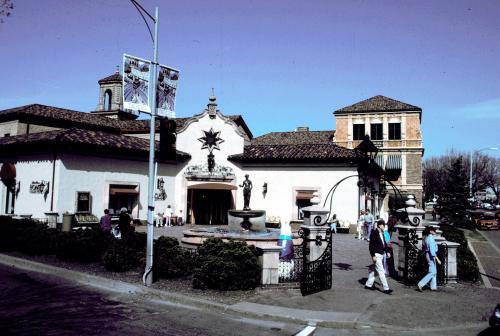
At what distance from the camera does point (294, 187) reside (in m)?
27.9

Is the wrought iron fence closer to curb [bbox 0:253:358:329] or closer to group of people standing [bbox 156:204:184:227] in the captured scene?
curb [bbox 0:253:358:329]

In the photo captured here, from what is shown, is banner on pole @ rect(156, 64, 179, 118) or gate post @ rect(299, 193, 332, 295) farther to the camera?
banner on pole @ rect(156, 64, 179, 118)

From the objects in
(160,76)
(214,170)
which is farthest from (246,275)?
(214,170)

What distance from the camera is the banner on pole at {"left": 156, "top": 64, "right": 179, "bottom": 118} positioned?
11336 millimetres

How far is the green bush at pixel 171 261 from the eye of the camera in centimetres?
1186

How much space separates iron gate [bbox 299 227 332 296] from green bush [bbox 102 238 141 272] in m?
5.56

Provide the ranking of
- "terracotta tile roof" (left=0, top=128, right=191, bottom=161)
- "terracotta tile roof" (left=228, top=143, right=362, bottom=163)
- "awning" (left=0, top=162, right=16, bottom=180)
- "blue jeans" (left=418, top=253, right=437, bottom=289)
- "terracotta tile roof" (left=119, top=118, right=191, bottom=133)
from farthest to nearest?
"terracotta tile roof" (left=119, top=118, right=191, bottom=133), "terracotta tile roof" (left=228, top=143, right=362, bottom=163), "awning" (left=0, top=162, right=16, bottom=180), "terracotta tile roof" (left=0, top=128, right=191, bottom=161), "blue jeans" (left=418, top=253, right=437, bottom=289)

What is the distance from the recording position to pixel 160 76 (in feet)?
37.1

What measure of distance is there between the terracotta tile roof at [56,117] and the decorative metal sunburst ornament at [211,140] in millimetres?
12266

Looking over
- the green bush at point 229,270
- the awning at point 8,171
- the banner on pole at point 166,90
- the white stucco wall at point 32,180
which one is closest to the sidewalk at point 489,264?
the green bush at point 229,270

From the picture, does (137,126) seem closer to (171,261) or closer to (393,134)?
(171,261)

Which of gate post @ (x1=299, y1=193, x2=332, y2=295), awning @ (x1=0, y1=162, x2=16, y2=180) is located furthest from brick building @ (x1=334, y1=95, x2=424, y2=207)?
gate post @ (x1=299, y1=193, x2=332, y2=295)

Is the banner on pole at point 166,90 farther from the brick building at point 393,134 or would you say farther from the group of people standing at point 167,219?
the brick building at point 393,134

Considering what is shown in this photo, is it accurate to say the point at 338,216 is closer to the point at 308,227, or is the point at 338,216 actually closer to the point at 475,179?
the point at 308,227
